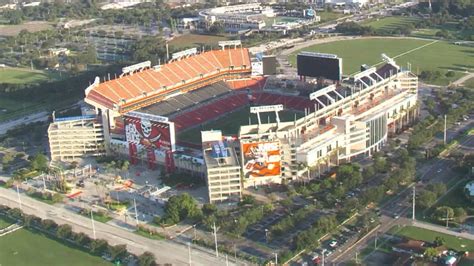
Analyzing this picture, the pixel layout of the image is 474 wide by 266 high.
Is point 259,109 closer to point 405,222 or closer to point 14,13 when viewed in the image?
point 405,222

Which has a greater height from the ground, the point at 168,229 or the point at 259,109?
the point at 259,109

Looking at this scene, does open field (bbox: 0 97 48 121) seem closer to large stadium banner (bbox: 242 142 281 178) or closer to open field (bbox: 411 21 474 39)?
large stadium banner (bbox: 242 142 281 178)

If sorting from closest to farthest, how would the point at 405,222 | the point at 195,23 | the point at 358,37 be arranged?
the point at 405,222, the point at 358,37, the point at 195,23

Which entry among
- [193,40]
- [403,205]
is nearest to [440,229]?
[403,205]

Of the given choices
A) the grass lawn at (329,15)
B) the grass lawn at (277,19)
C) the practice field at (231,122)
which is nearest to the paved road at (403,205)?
the practice field at (231,122)

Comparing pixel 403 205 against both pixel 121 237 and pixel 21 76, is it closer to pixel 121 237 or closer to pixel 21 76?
pixel 121 237

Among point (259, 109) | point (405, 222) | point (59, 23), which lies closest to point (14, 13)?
point (59, 23)
